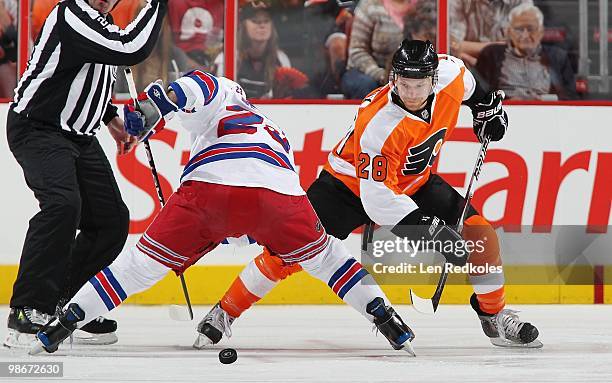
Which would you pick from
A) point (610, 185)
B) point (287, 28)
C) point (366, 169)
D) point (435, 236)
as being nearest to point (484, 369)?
point (435, 236)

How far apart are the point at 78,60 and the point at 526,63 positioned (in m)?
2.39

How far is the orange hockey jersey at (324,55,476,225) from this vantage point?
3.60m

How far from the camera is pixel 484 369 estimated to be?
124 inches

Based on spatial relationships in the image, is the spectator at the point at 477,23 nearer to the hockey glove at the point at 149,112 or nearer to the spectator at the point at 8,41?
the spectator at the point at 8,41

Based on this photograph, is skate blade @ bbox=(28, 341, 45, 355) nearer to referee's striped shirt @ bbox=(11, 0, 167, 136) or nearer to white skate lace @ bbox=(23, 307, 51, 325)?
white skate lace @ bbox=(23, 307, 51, 325)

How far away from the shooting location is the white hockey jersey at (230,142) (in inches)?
124

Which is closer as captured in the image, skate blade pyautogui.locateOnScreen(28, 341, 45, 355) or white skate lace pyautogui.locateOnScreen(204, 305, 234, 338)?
skate blade pyautogui.locateOnScreen(28, 341, 45, 355)

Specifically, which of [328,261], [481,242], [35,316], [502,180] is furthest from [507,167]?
[35,316]

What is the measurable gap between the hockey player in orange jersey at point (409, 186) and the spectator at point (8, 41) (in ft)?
6.52

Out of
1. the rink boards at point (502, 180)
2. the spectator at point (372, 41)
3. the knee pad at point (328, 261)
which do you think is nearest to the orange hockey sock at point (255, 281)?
the knee pad at point (328, 261)

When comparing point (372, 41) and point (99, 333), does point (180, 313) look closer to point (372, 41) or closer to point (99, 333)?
point (99, 333)

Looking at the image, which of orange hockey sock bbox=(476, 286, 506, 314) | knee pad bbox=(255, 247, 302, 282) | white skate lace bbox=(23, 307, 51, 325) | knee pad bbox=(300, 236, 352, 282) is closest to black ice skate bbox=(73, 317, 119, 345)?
white skate lace bbox=(23, 307, 51, 325)

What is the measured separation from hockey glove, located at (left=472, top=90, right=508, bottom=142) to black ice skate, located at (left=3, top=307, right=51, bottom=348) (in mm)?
1510

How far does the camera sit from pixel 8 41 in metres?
5.30
